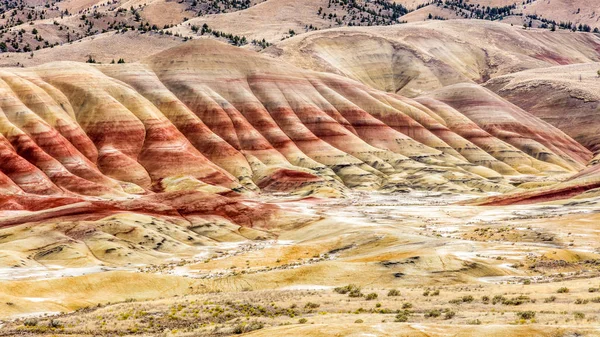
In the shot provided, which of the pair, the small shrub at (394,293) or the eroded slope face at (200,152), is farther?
the eroded slope face at (200,152)

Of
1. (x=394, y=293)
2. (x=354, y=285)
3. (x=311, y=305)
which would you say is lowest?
(x=354, y=285)

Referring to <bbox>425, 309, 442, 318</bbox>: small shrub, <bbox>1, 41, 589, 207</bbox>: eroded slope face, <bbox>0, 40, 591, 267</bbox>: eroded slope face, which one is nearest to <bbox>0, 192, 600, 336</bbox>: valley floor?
<bbox>425, 309, 442, 318</bbox>: small shrub

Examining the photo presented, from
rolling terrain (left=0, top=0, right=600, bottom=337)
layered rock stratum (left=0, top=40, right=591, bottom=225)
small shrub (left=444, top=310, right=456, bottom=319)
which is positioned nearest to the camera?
small shrub (left=444, top=310, right=456, bottom=319)

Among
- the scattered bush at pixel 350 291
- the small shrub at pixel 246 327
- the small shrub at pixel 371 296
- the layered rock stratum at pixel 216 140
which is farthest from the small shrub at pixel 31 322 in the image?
A: the layered rock stratum at pixel 216 140

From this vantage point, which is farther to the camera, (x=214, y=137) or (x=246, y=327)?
(x=214, y=137)

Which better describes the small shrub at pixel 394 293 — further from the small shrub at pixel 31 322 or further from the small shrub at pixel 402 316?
the small shrub at pixel 31 322

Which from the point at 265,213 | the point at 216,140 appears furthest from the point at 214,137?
the point at 265,213

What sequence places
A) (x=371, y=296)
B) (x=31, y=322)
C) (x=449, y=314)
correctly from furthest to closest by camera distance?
(x=371, y=296)
(x=31, y=322)
(x=449, y=314)

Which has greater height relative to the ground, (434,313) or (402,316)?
(402,316)

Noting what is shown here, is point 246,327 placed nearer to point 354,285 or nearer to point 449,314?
point 449,314

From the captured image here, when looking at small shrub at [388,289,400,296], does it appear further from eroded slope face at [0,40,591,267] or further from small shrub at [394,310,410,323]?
eroded slope face at [0,40,591,267]

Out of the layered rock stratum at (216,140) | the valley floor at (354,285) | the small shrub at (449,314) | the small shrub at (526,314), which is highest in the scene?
the small shrub at (526,314)

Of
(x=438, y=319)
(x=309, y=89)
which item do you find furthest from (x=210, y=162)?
(x=438, y=319)
